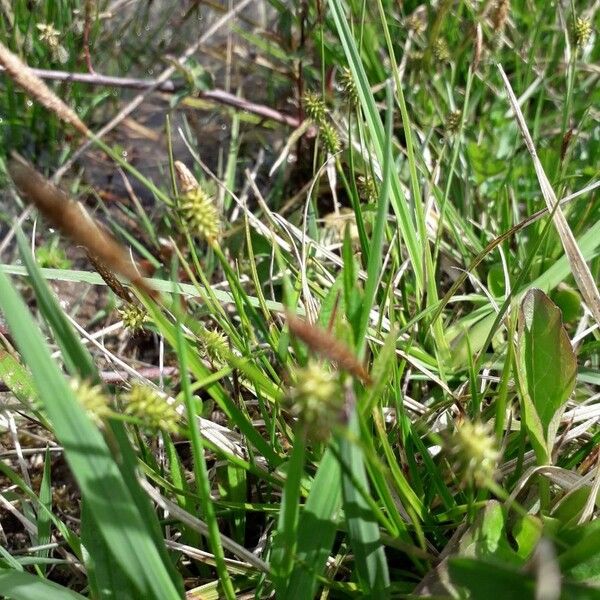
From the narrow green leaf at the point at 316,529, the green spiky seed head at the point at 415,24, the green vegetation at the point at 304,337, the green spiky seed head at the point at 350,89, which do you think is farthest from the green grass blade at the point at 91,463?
the green spiky seed head at the point at 415,24

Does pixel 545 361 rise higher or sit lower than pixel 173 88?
lower

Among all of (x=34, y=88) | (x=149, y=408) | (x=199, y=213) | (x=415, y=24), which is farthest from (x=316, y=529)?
(x=415, y=24)

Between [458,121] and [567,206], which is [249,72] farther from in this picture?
[567,206]

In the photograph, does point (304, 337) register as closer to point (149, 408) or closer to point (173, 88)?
point (149, 408)

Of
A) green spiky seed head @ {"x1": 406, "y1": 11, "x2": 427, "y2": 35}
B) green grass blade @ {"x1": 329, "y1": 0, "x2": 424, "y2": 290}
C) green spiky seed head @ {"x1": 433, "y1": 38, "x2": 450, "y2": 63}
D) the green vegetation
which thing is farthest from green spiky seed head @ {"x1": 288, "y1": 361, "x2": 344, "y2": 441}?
green spiky seed head @ {"x1": 406, "y1": 11, "x2": 427, "y2": 35}

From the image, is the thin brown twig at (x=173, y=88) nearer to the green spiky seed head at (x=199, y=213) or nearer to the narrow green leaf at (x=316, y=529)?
the green spiky seed head at (x=199, y=213)

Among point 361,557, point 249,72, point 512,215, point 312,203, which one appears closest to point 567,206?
point 512,215

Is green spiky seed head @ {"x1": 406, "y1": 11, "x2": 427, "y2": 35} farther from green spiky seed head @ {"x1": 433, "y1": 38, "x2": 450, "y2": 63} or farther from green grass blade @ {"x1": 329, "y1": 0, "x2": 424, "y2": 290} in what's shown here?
green grass blade @ {"x1": 329, "y1": 0, "x2": 424, "y2": 290}
